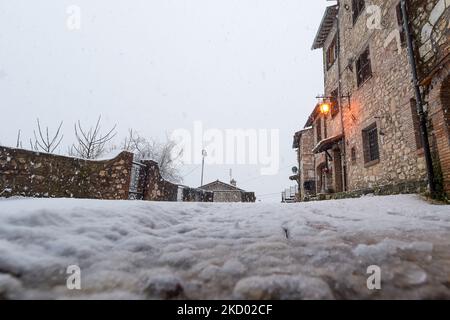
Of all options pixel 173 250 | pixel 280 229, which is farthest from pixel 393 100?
pixel 173 250

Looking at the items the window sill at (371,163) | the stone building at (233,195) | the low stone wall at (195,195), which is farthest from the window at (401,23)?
the stone building at (233,195)

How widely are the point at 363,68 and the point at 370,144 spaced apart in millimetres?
2829

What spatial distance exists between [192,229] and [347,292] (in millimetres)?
1587

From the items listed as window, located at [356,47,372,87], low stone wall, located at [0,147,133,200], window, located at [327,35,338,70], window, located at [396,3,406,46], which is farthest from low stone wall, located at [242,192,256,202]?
window, located at [396,3,406,46]

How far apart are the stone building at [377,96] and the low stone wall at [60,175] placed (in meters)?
7.40

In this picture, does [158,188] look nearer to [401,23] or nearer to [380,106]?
[380,106]

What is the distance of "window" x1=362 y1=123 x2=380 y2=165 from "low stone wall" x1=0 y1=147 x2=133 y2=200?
7772 millimetres

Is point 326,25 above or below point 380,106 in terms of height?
above

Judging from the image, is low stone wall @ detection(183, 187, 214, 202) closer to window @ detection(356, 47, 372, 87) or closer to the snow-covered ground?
window @ detection(356, 47, 372, 87)

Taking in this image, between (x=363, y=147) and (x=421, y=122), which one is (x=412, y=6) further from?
(x=363, y=147)

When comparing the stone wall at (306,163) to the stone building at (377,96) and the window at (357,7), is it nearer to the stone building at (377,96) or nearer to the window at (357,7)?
the stone building at (377,96)

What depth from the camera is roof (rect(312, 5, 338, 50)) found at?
11.8 m

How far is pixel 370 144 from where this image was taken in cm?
884

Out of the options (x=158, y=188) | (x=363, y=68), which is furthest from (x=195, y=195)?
(x=363, y=68)
